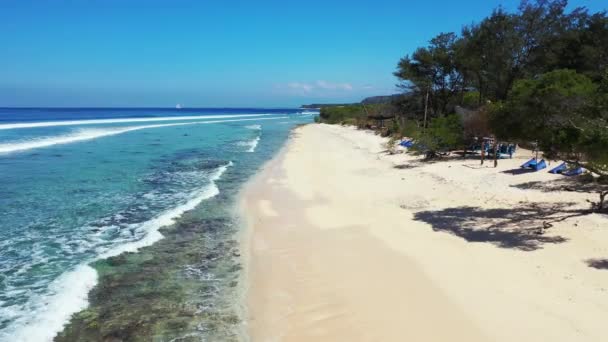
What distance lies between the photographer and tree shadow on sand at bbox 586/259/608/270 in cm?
678

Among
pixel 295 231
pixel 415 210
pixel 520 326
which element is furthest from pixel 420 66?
pixel 520 326

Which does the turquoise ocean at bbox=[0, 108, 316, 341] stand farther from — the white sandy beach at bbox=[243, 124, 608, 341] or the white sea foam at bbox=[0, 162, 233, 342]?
the white sandy beach at bbox=[243, 124, 608, 341]

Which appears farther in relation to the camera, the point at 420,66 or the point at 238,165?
the point at 420,66

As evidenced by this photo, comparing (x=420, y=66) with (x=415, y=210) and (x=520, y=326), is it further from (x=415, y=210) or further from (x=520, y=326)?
(x=520, y=326)

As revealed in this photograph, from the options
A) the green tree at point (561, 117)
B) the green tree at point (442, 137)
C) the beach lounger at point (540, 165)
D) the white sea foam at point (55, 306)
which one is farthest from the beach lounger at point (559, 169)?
the white sea foam at point (55, 306)

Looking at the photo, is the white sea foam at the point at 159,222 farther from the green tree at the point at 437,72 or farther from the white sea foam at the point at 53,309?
the green tree at the point at 437,72

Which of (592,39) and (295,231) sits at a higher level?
(592,39)

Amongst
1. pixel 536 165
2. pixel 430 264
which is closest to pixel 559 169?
pixel 536 165

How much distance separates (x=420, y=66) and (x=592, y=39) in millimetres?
12199

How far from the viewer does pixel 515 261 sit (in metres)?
7.34

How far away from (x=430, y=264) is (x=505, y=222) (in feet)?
10.7

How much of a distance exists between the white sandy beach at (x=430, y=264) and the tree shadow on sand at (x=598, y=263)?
15 mm

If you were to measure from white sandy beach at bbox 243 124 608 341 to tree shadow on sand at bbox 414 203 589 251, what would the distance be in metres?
0.03

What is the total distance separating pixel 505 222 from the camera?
9.61 m
